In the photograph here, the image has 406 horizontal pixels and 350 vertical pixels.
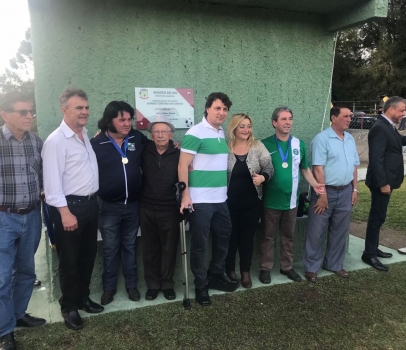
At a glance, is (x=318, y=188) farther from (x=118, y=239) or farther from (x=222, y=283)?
(x=118, y=239)

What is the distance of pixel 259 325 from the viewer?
3396mm

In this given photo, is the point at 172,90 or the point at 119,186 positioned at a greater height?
the point at 172,90

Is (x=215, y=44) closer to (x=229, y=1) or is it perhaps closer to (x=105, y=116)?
(x=229, y=1)

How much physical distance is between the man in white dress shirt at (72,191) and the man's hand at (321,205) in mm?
2515

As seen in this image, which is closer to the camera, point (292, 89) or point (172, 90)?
point (172, 90)

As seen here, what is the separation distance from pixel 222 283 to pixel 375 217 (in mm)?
2270

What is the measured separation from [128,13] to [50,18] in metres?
0.80

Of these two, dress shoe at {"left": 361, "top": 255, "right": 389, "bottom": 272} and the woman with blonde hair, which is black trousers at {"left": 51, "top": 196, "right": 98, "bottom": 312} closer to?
the woman with blonde hair

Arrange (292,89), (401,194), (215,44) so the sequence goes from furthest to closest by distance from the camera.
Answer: (401,194) → (292,89) → (215,44)

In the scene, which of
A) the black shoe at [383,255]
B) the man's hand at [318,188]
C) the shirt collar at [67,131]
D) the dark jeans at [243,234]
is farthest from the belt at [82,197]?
the black shoe at [383,255]

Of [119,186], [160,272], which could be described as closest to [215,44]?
[119,186]

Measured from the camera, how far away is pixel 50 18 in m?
3.74

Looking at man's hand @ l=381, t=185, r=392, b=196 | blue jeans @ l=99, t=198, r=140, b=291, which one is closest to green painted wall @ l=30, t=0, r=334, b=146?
blue jeans @ l=99, t=198, r=140, b=291

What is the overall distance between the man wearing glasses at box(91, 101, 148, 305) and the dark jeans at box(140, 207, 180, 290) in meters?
0.12
